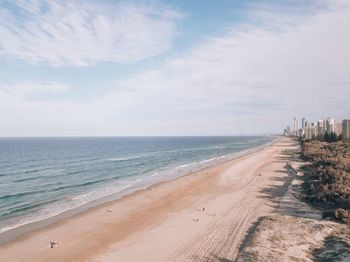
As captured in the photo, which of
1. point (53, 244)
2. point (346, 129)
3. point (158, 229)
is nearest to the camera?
point (53, 244)

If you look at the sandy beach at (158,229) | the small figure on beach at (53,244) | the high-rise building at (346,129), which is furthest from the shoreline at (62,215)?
the high-rise building at (346,129)

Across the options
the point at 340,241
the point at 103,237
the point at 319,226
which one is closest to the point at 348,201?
the point at 319,226

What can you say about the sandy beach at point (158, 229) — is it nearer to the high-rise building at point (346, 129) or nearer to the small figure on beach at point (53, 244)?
the small figure on beach at point (53, 244)

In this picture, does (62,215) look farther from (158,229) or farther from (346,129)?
(346,129)

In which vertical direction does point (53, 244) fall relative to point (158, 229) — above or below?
below

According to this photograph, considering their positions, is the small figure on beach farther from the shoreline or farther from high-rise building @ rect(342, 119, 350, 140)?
high-rise building @ rect(342, 119, 350, 140)

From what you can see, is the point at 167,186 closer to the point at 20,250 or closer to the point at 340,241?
the point at 20,250

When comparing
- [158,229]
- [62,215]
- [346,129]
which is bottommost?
[62,215]

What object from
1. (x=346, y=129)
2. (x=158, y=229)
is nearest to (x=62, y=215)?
(x=158, y=229)

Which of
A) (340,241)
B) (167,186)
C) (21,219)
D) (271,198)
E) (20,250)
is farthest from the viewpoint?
(167,186)
